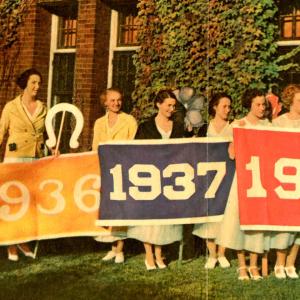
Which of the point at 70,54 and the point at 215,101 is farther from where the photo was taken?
the point at 70,54

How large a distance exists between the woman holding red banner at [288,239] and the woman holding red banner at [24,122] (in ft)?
8.58

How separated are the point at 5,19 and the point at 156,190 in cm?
386

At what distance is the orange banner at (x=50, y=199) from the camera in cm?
647

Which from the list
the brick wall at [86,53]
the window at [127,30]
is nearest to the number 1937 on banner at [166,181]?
the brick wall at [86,53]

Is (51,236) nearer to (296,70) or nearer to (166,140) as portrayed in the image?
(166,140)

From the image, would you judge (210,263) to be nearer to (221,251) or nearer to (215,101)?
(221,251)

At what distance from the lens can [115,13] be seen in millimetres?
8562

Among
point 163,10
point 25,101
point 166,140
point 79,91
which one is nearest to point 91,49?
point 79,91

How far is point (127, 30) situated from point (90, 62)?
78cm

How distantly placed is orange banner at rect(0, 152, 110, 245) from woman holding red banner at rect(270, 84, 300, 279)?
1.82 meters

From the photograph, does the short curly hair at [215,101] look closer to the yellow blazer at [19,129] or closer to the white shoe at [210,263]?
the white shoe at [210,263]

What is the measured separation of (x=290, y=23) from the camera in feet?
25.1

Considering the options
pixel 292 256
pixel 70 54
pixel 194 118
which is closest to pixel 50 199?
pixel 194 118

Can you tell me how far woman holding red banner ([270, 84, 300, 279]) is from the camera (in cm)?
604
